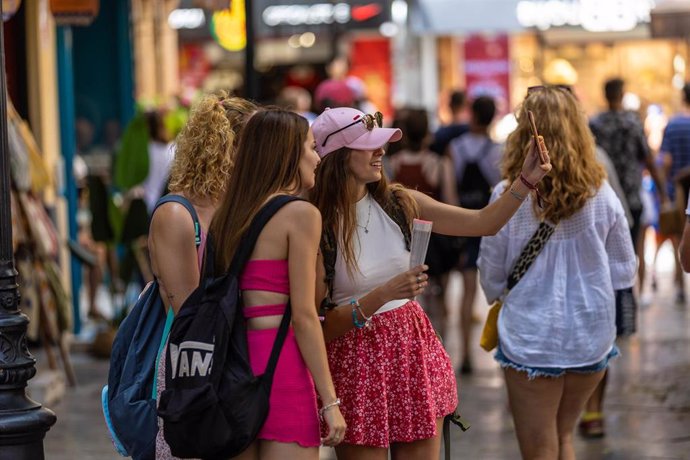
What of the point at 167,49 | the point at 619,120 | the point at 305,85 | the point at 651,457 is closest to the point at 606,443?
the point at 651,457

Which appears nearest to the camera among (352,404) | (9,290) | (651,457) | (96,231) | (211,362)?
(211,362)

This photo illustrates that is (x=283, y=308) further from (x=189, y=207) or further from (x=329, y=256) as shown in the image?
(x=189, y=207)

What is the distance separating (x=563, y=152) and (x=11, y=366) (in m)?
2.41

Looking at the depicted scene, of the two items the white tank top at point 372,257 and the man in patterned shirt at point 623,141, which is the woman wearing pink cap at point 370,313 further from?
the man in patterned shirt at point 623,141

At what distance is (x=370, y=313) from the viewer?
15.6 ft

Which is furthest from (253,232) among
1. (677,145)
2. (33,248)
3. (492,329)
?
(677,145)

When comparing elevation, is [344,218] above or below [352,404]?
above

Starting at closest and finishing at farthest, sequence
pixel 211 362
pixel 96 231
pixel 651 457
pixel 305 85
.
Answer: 1. pixel 211 362
2. pixel 651 457
3. pixel 96 231
4. pixel 305 85

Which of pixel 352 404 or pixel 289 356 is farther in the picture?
pixel 352 404

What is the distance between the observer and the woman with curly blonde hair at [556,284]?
19.2 ft

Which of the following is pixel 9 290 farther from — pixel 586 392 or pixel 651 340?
pixel 651 340

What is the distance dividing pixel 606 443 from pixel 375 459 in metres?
3.55

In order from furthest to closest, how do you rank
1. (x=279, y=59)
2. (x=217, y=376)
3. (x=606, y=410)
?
1. (x=279, y=59)
2. (x=606, y=410)
3. (x=217, y=376)

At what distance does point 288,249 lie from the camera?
172 inches
